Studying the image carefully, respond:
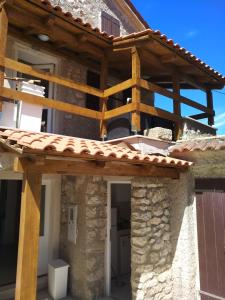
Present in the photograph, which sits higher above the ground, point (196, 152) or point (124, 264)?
point (196, 152)

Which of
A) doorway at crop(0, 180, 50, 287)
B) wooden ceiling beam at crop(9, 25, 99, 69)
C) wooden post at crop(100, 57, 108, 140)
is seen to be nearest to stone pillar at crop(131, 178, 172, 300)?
wooden post at crop(100, 57, 108, 140)

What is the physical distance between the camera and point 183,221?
20.1 ft

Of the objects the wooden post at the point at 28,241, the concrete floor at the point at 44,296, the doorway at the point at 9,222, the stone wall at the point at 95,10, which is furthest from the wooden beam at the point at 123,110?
the doorway at the point at 9,222

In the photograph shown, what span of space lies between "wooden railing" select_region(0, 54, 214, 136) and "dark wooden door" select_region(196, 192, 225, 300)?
2.28 metres

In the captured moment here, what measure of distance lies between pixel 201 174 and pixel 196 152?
1.79 ft

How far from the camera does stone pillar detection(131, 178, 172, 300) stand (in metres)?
5.54

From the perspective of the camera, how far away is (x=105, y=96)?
694cm

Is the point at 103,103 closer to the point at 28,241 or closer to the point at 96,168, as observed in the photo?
the point at 96,168

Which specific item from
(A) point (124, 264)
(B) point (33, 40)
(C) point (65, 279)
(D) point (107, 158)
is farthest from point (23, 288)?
(B) point (33, 40)

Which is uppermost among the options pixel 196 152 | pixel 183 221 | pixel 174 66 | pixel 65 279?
pixel 174 66

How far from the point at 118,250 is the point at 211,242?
3059 mm

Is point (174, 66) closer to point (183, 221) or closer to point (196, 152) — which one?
point (196, 152)

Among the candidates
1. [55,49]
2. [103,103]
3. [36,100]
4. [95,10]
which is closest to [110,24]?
[95,10]

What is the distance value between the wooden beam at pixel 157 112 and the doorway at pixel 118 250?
7.12ft
